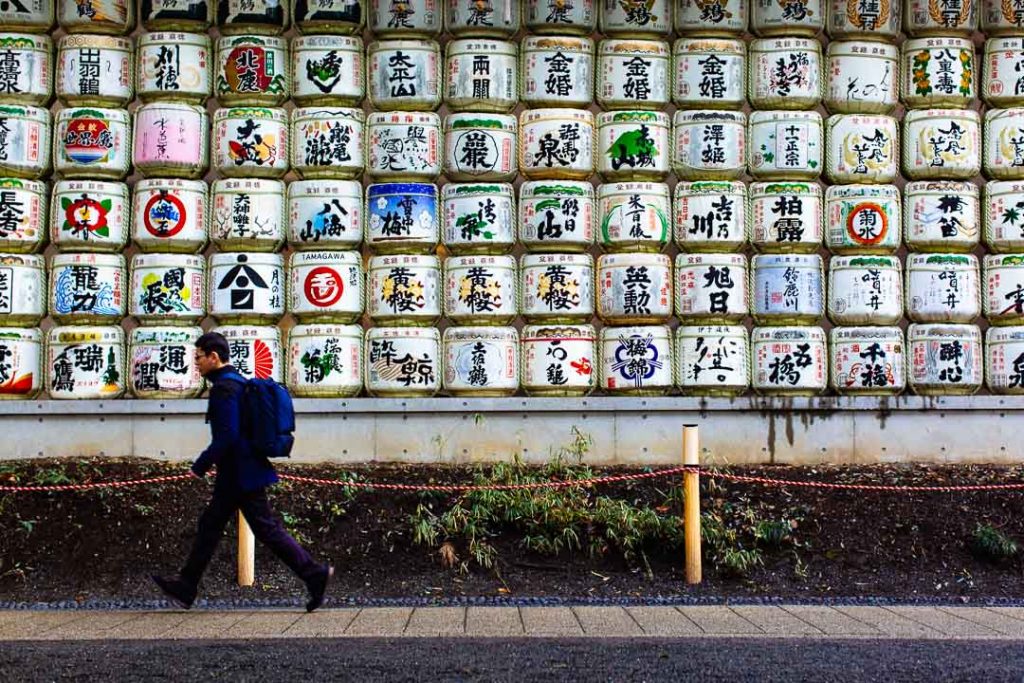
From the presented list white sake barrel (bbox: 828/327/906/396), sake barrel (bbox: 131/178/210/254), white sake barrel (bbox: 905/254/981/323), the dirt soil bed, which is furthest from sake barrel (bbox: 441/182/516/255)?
white sake barrel (bbox: 905/254/981/323)

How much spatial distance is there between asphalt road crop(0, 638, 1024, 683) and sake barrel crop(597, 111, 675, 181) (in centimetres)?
480

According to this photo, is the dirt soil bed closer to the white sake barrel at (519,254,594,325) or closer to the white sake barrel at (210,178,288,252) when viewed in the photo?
the white sake barrel at (519,254,594,325)

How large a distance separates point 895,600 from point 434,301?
4.32m

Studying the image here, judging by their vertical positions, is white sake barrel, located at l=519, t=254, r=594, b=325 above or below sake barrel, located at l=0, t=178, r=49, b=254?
below

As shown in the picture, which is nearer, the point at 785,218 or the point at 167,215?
the point at 167,215

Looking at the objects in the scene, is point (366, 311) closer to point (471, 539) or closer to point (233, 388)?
point (471, 539)

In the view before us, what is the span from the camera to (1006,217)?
10258mm

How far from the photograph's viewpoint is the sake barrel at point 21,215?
32.6 feet

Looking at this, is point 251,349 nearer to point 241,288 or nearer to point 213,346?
point 241,288

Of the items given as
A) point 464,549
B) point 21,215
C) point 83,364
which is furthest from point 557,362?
point 21,215

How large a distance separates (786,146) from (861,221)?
2.95ft

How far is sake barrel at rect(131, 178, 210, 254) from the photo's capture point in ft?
32.9

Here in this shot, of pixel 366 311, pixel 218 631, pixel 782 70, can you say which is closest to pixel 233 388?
pixel 218 631

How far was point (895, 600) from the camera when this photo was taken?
316 inches
